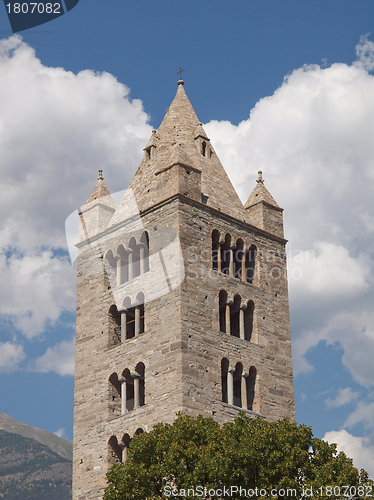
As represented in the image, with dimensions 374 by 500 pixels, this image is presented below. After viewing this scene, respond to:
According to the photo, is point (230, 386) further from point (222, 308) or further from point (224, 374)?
point (222, 308)

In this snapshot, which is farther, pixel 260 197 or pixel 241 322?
pixel 260 197

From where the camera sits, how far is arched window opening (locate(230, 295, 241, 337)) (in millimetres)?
43562

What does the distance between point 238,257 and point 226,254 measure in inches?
42.7

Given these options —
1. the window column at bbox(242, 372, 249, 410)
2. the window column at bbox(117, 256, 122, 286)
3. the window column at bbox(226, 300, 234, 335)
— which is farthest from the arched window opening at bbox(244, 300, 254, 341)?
the window column at bbox(117, 256, 122, 286)

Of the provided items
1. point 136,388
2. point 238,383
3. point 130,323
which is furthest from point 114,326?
point 238,383

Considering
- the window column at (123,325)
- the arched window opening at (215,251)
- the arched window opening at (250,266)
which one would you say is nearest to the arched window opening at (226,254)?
the arched window opening at (215,251)

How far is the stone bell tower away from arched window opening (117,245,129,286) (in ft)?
0.17

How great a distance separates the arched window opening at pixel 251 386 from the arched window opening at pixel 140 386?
5122 millimetres

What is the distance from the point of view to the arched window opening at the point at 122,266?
44.5 metres

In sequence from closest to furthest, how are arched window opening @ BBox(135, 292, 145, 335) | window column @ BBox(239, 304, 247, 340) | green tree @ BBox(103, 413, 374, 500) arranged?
1. green tree @ BBox(103, 413, 374, 500)
2. arched window opening @ BBox(135, 292, 145, 335)
3. window column @ BBox(239, 304, 247, 340)

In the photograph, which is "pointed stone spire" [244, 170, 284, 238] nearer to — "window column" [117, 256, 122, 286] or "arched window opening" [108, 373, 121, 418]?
Result: "window column" [117, 256, 122, 286]

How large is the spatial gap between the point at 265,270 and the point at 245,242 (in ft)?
6.15

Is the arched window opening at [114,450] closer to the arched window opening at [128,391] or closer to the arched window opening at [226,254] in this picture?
the arched window opening at [128,391]

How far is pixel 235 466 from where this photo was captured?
98.5 ft
